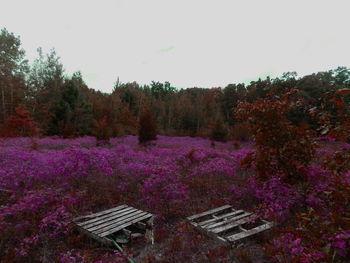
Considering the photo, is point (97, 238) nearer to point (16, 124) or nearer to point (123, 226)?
point (123, 226)

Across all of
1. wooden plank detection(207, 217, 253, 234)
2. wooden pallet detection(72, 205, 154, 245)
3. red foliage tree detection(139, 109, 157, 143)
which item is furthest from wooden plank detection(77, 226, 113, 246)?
red foliage tree detection(139, 109, 157, 143)

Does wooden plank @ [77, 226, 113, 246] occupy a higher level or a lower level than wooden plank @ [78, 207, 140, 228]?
lower

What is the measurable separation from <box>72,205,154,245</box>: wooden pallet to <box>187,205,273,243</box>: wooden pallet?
2.69 feet

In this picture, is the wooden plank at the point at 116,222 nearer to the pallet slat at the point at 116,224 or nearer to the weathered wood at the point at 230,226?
the pallet slat at the point at 116,224

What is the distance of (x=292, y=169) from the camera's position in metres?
4.59

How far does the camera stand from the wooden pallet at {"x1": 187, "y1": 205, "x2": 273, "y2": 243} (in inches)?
134

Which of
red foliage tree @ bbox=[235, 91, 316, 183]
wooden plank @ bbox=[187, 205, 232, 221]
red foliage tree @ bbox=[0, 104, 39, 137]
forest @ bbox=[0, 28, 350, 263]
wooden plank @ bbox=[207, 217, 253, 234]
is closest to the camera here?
forest @ bbox=[0, 28, 350, 263]

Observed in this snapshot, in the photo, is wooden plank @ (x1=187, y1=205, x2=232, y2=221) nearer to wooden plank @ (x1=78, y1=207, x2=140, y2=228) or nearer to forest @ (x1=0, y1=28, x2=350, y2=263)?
forest @ (x1=0, y1=28, x2=350, y2=263)

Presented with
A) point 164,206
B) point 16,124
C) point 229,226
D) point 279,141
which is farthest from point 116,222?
point 16,124

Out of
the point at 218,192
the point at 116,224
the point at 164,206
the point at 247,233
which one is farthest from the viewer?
the point at 218,192

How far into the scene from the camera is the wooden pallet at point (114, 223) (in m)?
3.51

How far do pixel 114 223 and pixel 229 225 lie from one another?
193 cm

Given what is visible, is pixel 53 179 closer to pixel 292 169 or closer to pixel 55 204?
pixel 55 204

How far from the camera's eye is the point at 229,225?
366 cm
